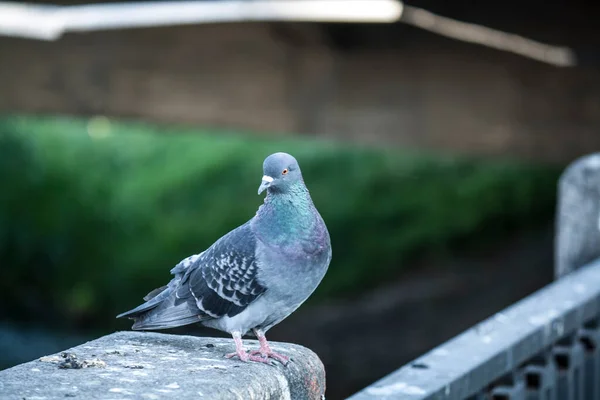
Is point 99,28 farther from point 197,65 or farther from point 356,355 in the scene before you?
point 356,355

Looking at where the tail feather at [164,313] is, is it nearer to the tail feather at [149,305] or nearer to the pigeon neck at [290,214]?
the tail feather at [149,305]

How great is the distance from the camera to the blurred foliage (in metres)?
14.5

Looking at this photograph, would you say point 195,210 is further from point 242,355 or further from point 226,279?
point 242,355

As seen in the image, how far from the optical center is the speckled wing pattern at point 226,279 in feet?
7.69

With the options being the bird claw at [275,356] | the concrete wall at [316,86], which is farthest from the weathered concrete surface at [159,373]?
the concrete wall at [316,86]

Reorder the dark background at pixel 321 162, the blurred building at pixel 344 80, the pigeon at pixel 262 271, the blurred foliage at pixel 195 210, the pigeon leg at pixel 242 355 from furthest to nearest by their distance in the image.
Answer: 1. the blurred foliage at pixel 195 210
2. the dark background at pixel 321 162
3. the blurred building at pixel 344 80
4. the pigeon at pixel 262 271
5. the pigeon leg at pixel 242 355

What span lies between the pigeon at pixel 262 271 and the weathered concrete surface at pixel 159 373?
0.06 meters

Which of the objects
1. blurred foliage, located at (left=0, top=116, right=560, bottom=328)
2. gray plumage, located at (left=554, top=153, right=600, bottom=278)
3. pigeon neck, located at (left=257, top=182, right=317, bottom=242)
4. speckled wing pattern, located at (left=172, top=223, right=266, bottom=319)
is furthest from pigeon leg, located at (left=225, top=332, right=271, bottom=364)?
blurred foliage, located at (left=0, top=116, right=560, bottom=328)

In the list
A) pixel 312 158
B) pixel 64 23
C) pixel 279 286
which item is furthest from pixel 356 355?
pixel 279 286

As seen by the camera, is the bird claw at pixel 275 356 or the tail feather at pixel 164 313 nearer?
Answer: the bird claw at pixel 275 356

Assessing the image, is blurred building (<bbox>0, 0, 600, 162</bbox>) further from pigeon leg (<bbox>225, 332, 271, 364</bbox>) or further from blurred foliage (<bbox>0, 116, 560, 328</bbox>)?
blurred foliage (<bbox>0, 116, 560, 328</bbox>)

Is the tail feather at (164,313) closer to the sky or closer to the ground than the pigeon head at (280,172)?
closer to the ground

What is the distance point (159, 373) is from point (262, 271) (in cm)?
43

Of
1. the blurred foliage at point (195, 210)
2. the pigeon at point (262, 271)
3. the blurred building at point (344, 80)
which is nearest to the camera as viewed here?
the pigeon at point (262, 271)
